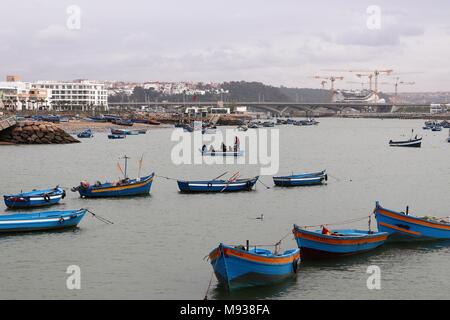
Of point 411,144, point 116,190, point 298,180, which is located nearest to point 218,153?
point 298,180

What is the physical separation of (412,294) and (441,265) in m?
3.98

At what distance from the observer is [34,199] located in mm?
37000

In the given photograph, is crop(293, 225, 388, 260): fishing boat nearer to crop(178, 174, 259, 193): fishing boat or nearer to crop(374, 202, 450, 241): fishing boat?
crop(374, 202, 450, 241): fishing boat

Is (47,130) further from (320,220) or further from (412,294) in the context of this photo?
(412,294)

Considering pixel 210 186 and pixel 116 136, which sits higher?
pixel 210 186

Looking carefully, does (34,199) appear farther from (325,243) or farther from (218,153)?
(218,153)

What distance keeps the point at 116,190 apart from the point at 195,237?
11.6m

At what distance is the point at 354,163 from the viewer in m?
69.0

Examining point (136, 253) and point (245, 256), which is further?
point (136, 253)

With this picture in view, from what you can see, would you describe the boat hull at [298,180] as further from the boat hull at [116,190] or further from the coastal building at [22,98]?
the coastal building at [22,98]

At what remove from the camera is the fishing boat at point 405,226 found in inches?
1166

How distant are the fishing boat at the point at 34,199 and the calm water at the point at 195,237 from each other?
0.90 meters

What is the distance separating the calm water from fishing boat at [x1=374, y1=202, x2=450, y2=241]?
590 millimetres
